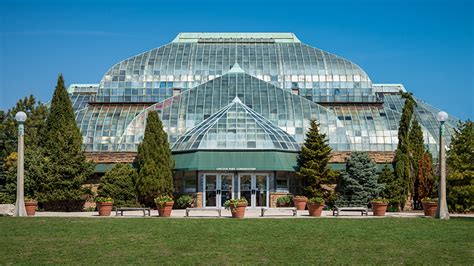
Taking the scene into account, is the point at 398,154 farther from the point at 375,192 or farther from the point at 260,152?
the point at 260,152

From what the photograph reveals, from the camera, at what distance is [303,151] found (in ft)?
147

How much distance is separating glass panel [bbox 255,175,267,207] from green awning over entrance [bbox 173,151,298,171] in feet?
3.36

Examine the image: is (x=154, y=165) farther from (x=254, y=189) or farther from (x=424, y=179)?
(x=424, y=179)

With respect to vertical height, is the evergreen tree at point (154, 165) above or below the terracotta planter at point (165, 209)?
above

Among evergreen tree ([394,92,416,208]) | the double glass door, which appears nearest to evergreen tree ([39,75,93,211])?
the double glass door

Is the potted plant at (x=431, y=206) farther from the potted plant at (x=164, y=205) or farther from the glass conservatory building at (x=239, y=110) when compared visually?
the glass conservatory building at (x=239, y=110)

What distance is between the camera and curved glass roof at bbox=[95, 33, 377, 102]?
58.1 m

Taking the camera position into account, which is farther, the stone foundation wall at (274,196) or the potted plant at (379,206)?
the stone foundation wall at (274,196)

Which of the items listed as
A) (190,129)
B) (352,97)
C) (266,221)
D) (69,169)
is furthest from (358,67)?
(266,221)

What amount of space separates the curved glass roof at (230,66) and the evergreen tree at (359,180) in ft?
43.6

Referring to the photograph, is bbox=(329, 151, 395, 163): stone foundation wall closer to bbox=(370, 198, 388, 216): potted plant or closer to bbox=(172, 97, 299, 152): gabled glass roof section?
bbox=(172, 97, 299, 152): gabled glass roof section

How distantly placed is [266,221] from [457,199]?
44.7ft

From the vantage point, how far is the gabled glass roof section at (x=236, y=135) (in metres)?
45.1

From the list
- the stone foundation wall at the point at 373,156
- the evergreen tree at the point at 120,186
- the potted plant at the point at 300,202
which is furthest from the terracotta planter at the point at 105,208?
the stone foundation wall at the point at 373,156
